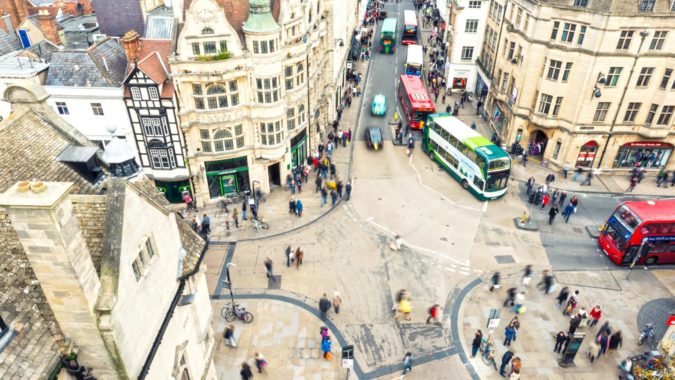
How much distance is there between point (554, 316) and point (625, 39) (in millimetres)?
23192

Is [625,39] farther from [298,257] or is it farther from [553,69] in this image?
[298,257]

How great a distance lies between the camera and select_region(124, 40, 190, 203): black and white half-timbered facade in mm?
30016

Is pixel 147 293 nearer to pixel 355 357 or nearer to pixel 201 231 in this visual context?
pixel 355 357

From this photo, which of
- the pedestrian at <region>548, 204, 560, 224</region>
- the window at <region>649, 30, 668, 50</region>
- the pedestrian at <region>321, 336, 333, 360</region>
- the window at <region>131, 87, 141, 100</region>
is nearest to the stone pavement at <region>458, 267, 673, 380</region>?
the pedestrian at <region>548, 204, 560, 224</region>

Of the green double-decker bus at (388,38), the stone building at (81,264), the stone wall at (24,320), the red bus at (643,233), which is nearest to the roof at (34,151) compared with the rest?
the stone building at (81,264)

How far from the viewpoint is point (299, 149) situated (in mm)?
39500

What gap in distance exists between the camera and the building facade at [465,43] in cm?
5194

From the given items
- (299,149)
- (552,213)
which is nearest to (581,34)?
(552,213)

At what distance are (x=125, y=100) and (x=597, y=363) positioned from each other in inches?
1269

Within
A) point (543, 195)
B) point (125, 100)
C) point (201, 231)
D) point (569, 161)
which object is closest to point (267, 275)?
point (201, 231)

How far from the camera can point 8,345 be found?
1012 centimetres

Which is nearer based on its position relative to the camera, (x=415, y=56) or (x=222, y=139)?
(x=222, y=139)

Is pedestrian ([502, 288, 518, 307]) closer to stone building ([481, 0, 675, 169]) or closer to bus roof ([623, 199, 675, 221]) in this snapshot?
bus roof ([623, 199, 675, 221])

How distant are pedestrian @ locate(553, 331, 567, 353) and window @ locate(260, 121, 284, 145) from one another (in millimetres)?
22707
